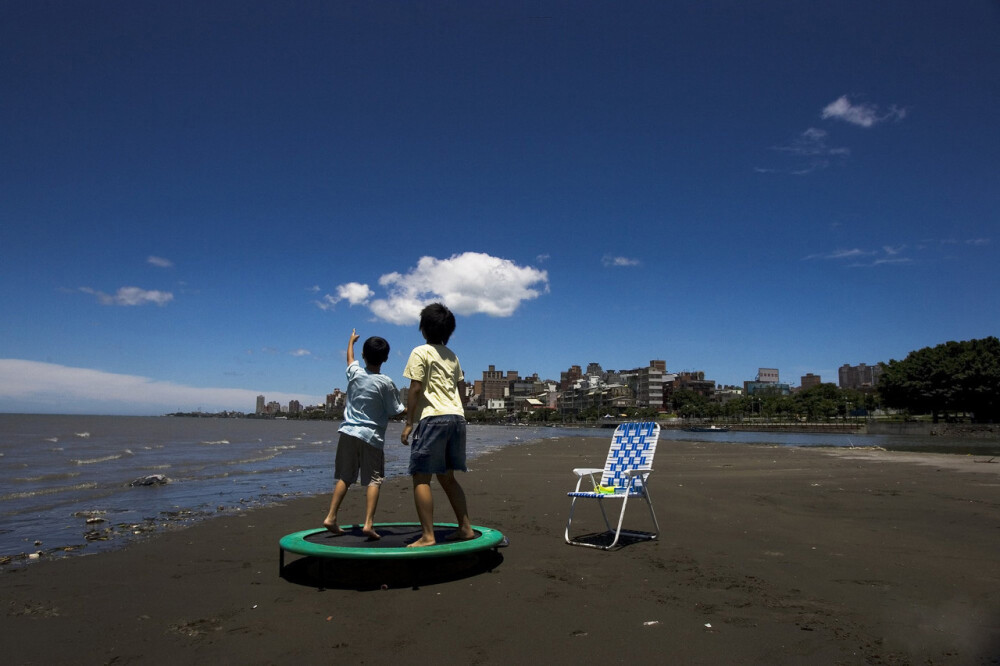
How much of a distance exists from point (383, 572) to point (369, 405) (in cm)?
133

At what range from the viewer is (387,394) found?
16.8 ft

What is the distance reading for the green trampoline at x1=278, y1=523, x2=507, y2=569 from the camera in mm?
4164

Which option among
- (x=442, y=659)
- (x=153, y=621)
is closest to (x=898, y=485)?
(x=442, y=659)

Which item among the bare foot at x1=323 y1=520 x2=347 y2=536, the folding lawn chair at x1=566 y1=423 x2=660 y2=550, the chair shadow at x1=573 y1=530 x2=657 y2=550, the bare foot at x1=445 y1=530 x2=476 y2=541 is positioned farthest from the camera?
the folding lawn chair at x1=566 y1=423 x2=660 y2=550

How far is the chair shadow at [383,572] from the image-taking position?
170 inches

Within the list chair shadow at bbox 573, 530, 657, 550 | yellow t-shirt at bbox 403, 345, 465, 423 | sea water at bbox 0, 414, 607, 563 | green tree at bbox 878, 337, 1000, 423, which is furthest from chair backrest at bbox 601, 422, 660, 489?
green tree at bbox 878, 337, 1000, 423

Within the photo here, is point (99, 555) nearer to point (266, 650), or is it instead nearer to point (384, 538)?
point (384, 538)

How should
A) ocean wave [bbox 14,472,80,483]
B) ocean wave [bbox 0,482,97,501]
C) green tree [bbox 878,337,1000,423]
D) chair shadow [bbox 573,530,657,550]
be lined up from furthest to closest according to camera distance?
green tree [bbox 878,337,1000,423], ocean wave [bbox 14,472,80,483], ocean wave [bbox 0,482,97,501], chair shadow [bbox 573,530,657,550]

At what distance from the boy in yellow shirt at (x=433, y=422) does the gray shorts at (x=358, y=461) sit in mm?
498

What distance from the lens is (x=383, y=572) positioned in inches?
177

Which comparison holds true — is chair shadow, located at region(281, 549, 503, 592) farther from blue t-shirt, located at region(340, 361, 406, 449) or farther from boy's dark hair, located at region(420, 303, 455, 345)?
boy's dark hair, located at region(420, 303, 455, 345)

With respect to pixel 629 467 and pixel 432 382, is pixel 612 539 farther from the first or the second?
pixel 432 382

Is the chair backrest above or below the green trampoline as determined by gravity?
above

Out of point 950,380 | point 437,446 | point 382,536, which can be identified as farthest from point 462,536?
point 950,380
